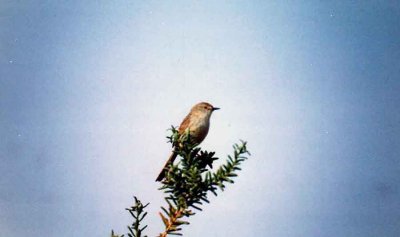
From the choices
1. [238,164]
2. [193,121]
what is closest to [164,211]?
[238,164]

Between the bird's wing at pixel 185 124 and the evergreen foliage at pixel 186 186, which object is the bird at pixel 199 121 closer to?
the bird's wing at pixel 185 124

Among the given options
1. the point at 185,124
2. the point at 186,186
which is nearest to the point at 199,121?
the point at 185,124

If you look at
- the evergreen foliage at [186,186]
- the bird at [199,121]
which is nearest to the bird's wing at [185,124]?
the bird at [199,121]

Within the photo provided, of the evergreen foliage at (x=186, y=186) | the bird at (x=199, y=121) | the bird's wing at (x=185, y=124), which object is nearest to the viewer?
the evergreen foliage at (x=186, y=186)

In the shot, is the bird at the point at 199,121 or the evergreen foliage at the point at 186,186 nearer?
the evergreen foliage at the point at 186,186

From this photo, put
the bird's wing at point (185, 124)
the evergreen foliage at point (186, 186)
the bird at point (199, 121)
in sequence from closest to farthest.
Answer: the evergreen foliage at point (186, 186) → the bird at point (199, 121) → the bird's wing at point (185, 124)

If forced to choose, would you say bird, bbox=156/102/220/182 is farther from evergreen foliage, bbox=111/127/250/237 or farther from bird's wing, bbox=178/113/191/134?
evergreen foliage, bbox=111/127/250/237

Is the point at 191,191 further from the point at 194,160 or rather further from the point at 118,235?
the point at 118,235

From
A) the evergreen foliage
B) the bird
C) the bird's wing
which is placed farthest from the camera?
the bird's wing

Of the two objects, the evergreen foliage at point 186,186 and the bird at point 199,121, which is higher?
the bird at point 199,121

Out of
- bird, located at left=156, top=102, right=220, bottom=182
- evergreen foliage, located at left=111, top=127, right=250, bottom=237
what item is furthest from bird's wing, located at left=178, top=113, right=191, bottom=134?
evergreen foliage, located at left=111, top=127, right=250, bottom=237

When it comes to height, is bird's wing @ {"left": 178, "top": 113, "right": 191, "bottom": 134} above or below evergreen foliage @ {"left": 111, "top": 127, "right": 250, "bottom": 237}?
above

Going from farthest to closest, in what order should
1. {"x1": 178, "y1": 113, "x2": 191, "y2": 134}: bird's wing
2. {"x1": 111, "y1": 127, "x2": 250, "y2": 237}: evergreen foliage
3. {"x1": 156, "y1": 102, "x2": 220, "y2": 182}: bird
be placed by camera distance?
{"x1": 178, "y1": 113, "x2": 191, "y2": 134}: bird's wing < {"x1": 156, "y1": 102, "x2": 220, "y2": 182}: bird < {"x1": 111, "y1": 127, "x2": 250, "y2": 237}: evergreen foliage

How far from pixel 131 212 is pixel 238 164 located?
88 centimetres
